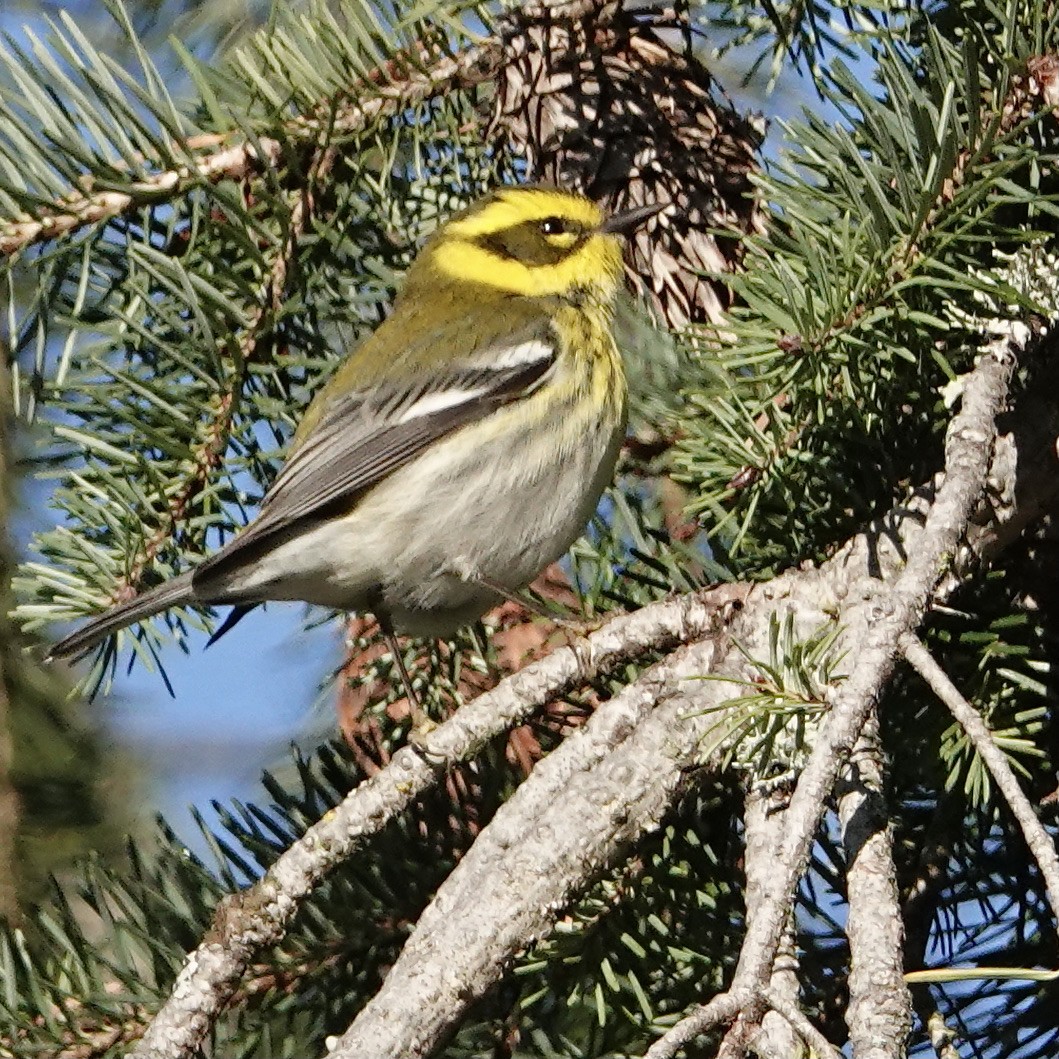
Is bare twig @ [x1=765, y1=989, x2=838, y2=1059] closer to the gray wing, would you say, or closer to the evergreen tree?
the evergreen tree

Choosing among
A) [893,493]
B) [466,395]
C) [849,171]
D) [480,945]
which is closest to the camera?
[480,945]

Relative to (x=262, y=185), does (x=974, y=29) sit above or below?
below

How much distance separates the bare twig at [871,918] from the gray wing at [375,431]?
4.81 feet

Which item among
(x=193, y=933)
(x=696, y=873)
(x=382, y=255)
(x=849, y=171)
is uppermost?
(x=382, y=255)

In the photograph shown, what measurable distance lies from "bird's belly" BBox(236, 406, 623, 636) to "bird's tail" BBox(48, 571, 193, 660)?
377 millimetres

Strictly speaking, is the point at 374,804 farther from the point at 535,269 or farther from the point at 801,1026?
the point at 535,269

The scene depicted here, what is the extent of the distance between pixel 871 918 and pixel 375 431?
2.03 m

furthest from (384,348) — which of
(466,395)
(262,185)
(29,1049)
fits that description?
(29,1049)

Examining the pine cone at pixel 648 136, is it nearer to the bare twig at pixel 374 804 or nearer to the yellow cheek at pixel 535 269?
the yellow cheek at pixel 535 269

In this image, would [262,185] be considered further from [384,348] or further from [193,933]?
[193,933]

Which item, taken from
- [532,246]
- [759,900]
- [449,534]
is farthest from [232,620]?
[759,900]

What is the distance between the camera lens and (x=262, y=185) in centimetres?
243

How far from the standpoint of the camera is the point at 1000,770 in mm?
1390

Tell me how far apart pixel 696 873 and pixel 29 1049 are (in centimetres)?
98
